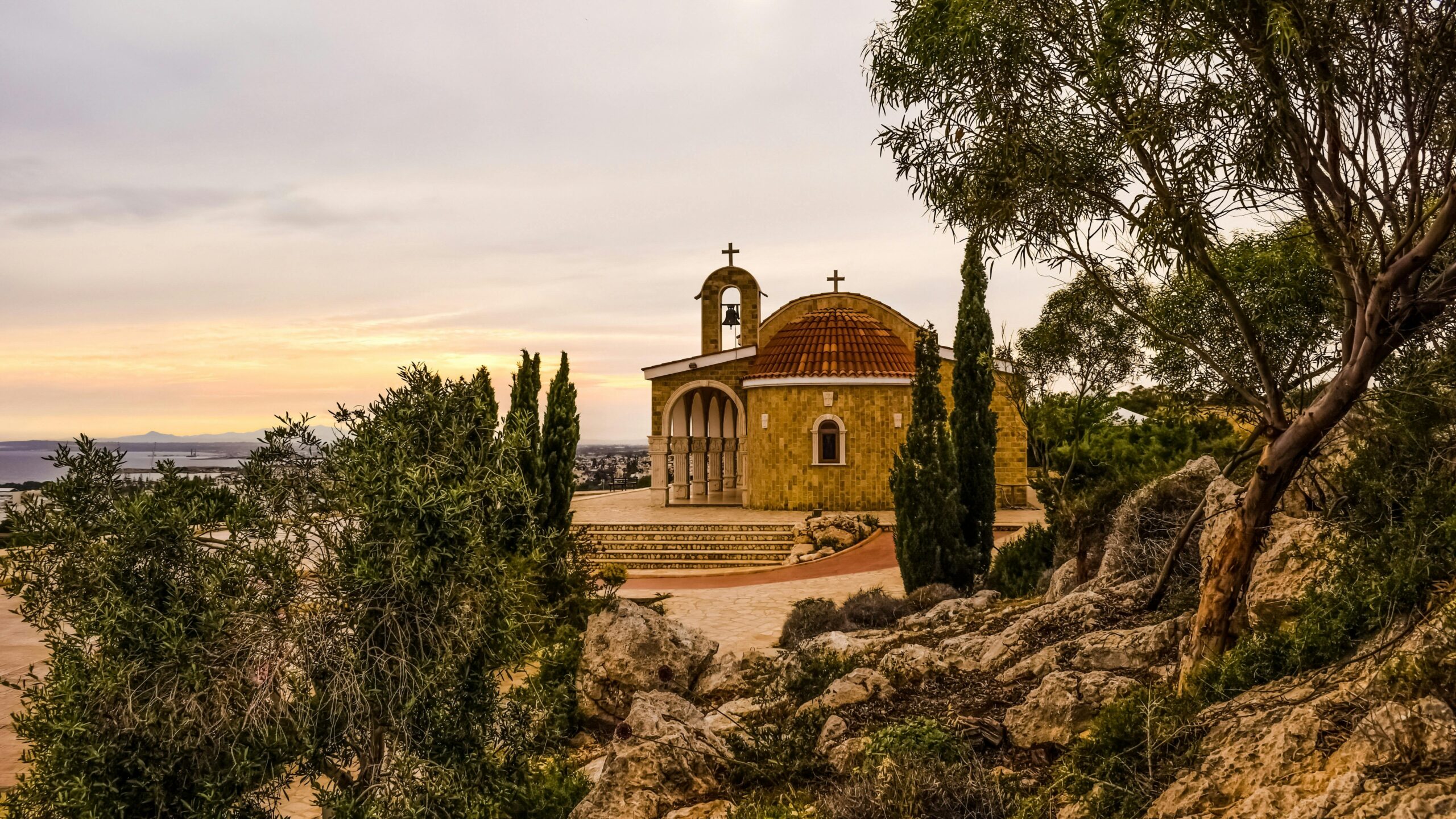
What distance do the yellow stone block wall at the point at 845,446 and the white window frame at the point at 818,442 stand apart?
0.03m

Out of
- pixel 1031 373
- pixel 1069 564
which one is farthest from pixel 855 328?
pixel 1069 564

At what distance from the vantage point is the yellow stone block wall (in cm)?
2478

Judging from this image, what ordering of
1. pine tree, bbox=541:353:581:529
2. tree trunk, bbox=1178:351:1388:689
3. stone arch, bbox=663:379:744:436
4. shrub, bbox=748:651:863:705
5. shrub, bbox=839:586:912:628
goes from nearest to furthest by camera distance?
tree trunk, bbox=1178:351:1388:689, shrub, bbox=748:651:863:705, shrub, bbox=839:586:912:628, pine tree, bbox=541:353:581:529, stone arch, bbox=663:379:744:436

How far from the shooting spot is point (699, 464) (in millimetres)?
29344

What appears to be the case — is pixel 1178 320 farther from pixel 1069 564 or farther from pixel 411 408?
pixel 411 408

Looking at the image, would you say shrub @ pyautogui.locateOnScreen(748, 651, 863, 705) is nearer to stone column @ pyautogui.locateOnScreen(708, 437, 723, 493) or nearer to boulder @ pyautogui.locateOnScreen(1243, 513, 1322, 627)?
boulder @ pyautogui.locateOnScreen(1243, 513, 1322, 627)

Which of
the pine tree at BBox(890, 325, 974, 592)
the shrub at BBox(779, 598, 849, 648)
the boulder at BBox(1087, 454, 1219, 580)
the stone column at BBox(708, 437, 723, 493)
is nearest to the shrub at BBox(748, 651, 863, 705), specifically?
the shrub at BBox(779, 598, 849, 648)

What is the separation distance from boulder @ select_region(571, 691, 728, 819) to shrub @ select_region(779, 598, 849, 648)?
215 inches

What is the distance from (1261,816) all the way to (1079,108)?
522 centimetres

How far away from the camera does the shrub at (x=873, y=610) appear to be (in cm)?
1315

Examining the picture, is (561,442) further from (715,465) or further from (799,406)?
(715,465)

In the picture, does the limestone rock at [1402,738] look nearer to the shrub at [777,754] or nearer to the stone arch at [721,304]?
the shrub at [777,754]

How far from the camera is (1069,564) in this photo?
38.3 feet

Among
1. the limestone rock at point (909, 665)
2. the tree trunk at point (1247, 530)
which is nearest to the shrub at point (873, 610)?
the limestone rock at point (909, 665)
